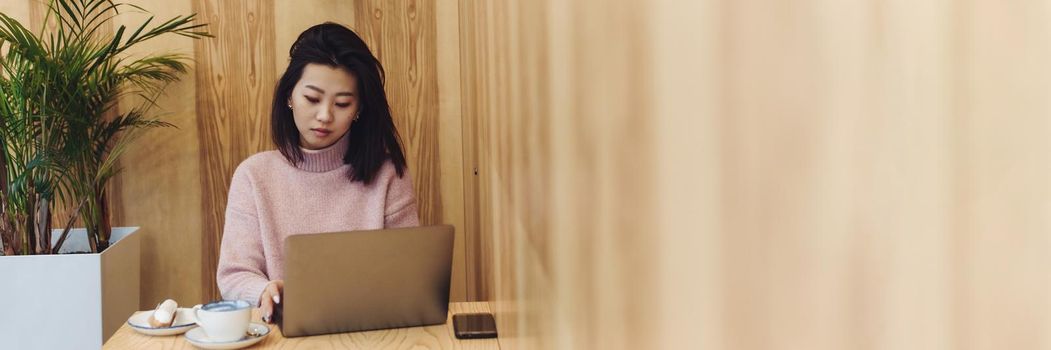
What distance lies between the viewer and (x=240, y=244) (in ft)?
8.34

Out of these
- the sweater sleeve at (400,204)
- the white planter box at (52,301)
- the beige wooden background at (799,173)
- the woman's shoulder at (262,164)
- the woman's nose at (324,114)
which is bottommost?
the white planter box at (52,301)

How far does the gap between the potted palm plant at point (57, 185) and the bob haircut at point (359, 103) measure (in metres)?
0.52

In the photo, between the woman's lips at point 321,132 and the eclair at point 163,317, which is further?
the woman's lips at point 321,132

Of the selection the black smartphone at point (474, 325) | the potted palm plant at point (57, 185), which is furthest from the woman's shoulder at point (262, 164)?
the black smartphone at point (474, 325)

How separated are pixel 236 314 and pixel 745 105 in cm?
155

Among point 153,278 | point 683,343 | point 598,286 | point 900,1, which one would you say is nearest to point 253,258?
point 153,278

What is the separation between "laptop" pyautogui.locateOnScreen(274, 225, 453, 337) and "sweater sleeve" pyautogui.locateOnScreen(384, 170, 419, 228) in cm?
93

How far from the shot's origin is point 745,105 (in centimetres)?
25

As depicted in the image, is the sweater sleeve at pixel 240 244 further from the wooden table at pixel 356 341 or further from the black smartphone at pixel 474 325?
the black smartphone at pixel 474 325

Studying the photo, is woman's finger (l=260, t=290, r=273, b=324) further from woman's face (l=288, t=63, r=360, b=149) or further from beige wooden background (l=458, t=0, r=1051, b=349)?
beige wooden background (l=458, t=0, r=1051, b=349)

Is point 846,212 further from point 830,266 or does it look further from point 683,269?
point 683,269

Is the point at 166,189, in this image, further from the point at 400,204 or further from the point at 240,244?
the point at 400,204

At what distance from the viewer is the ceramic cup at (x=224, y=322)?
5.47 feet

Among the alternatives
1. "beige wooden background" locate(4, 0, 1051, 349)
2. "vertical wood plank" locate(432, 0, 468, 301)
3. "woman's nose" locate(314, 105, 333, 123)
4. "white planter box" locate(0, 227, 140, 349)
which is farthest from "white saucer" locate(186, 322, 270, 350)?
"vertical wood plank" locate(432, 0, 468, 301)
